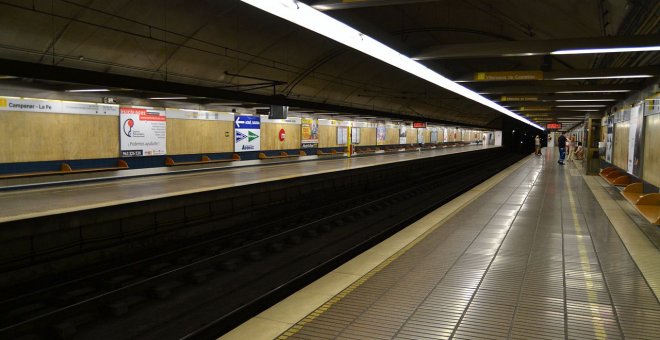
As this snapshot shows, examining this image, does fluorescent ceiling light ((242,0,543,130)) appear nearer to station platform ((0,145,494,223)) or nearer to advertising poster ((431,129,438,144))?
station platform ((0,145,494,223))

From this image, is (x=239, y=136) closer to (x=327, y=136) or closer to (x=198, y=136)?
(x=198, y=136)

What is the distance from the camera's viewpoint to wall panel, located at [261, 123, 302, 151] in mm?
19984

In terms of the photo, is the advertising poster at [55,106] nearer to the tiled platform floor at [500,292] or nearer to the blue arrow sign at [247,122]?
the blue arrow sign at [247,122]

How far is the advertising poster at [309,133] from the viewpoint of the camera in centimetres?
2305

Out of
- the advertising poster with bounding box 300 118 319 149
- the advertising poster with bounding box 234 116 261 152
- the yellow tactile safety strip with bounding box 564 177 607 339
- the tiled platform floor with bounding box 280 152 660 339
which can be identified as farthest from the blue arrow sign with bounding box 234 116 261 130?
the yellow tactile safety strip with bounding box 564 177 607 339

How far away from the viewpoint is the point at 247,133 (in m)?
18.7

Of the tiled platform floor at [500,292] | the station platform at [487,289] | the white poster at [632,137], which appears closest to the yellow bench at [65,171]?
the station platform at [487,289]

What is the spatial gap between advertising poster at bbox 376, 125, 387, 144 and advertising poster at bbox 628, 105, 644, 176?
21136 mm

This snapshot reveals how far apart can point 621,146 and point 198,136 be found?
13.6 m

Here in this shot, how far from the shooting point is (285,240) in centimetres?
859

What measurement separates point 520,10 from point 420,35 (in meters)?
4.60

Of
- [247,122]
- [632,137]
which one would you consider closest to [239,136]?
[247,122]

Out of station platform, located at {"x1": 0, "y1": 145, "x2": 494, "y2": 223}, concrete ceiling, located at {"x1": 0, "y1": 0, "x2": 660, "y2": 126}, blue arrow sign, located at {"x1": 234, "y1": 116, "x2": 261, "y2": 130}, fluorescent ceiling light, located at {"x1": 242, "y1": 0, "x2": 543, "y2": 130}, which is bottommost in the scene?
station platform, located at {"x1": 0, "y1": 145, "x2": 494, "y2": 223}

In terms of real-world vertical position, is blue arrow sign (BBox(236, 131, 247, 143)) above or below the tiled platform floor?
above
